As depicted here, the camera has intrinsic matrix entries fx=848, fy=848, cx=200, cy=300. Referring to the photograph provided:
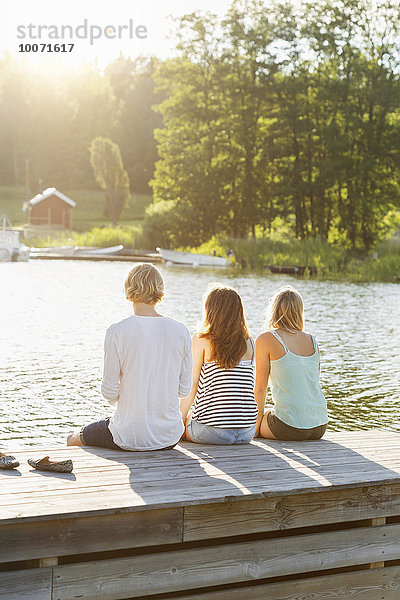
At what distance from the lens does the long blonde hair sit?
17.1 feet

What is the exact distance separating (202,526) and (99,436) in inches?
40.7

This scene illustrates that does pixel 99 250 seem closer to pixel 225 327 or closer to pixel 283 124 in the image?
pixel 283 124

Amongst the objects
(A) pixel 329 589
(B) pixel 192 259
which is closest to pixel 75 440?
(A) pixel 329 589

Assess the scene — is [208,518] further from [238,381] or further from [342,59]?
[342,59]

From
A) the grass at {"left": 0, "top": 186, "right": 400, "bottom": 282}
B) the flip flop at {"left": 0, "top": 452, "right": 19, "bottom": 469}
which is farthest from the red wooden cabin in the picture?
the flip flop at {"left": 0, "top": 452, "right": 19, "bottom": 469}

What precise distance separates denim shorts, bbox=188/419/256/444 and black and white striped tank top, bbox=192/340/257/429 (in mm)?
30

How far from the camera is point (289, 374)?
5.19 meters

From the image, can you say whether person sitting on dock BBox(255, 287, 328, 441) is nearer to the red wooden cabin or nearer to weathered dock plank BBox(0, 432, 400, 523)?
weathered dock plank BBox(0, 432, 400, 523)

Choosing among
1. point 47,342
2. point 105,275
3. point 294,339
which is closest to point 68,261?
point 105,275

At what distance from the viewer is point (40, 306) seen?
21.1m

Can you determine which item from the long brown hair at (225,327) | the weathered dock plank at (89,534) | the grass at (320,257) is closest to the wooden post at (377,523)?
the weathered dock plank at (89,534)

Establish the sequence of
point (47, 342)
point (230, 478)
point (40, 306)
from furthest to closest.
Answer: point (40, 306) < point (47, 342) < point (230, 478)

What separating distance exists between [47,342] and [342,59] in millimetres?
37457

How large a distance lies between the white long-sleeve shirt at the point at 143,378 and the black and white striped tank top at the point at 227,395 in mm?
412
